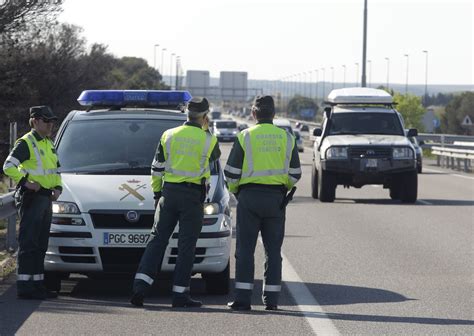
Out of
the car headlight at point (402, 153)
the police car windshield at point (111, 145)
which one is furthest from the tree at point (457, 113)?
the police car windshield at point (111, 145)

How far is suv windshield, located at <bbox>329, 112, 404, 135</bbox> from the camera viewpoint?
25891 millimetres

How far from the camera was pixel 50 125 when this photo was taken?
38.5 feet

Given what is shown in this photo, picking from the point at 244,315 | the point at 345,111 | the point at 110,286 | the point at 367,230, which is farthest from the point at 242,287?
the point at 345,111

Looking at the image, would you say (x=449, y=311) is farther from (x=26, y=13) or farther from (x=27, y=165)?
(x=26, y=13)

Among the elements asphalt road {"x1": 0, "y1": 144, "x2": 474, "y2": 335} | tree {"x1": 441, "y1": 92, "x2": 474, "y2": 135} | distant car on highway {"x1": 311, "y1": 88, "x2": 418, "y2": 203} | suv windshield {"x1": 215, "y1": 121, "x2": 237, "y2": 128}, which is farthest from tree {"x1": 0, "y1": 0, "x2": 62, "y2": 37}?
tree {"x1": 441, "y1": 92, "x2": 474, "y2": 135}

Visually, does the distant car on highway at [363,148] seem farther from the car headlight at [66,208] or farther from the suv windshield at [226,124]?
the suv windshield at [226,124]

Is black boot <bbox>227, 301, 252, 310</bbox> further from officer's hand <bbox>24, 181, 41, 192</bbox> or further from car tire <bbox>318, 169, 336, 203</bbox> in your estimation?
car tire <bbox>318, 169, 336, 203</bbox>

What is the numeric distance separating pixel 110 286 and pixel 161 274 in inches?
50.0

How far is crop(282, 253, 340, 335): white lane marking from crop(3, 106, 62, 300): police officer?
7.26 ft

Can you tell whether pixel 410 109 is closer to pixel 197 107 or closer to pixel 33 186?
pixel 33 186

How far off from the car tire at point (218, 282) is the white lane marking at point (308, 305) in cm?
61

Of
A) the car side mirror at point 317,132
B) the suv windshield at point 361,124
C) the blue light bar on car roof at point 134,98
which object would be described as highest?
the blue light bar on car roof at point 134,98

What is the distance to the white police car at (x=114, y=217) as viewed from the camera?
11430mm

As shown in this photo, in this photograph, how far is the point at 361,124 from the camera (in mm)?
25891
